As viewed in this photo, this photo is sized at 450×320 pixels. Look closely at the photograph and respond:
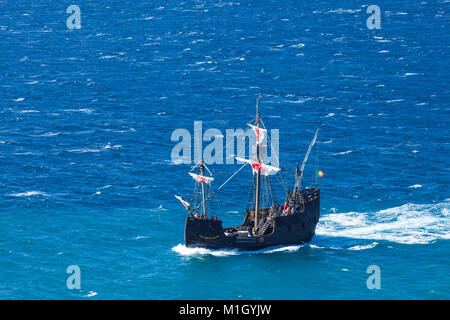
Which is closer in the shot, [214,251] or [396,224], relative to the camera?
[214,251]

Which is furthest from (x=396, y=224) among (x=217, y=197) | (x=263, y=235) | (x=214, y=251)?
(x=217, y=197)

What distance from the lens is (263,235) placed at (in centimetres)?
13338

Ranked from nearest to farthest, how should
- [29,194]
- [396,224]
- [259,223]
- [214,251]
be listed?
A: [214,251]
[259,223]
[396,224]
[29,194]

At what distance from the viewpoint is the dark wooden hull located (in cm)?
13112

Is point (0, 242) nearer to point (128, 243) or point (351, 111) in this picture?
point (128, 243)

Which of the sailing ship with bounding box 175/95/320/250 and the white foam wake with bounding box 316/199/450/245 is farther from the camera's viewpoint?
the white foam wake with bounding box 316/199/450/245

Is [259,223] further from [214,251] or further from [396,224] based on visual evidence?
[396,224]

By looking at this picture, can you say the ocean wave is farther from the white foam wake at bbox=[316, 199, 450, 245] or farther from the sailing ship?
the white foam wake at bbox=[316, 199, 450, 245]

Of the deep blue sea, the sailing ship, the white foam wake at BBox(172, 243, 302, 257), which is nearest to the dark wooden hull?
the sailing ship

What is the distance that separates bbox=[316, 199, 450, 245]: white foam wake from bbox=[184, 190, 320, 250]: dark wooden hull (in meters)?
5.35

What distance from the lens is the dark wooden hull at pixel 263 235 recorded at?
5162 inches

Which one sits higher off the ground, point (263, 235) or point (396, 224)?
point (396, 224)

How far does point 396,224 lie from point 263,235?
75.8 ft
